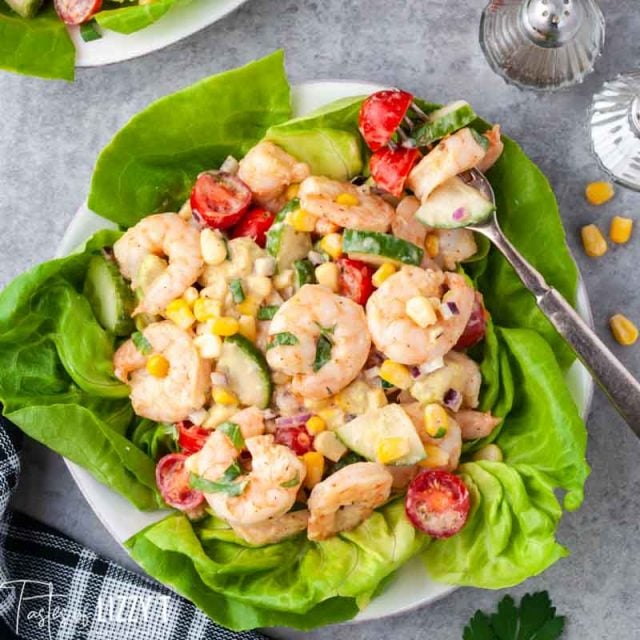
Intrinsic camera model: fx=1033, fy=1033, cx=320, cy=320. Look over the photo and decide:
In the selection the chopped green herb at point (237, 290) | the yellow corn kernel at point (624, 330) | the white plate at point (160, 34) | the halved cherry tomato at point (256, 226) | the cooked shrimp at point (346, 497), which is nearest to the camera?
the cooked shrimp at point (346, 497)

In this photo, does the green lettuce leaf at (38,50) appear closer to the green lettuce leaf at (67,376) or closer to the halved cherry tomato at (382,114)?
the green lettuce leaf at (67,376)

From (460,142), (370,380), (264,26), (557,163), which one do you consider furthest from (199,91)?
(557,163)

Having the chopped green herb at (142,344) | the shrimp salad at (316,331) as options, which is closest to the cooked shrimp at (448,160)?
the shrimp salad at (316,331)

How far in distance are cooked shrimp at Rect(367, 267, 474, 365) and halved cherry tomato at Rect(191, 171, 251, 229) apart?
1.69 feet

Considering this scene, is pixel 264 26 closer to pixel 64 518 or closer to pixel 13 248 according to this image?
pixel 13 248

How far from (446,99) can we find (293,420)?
4.08 ft

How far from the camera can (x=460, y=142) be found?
116 inches

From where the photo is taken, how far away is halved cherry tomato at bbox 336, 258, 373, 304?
3029mm

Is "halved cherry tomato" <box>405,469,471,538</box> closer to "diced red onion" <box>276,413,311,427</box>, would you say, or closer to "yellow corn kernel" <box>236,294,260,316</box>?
"diced red onion" <box>276,413,311,427</box>

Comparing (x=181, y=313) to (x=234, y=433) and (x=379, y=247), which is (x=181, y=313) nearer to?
(x=234, y=433)

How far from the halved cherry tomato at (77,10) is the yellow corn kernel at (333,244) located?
1094 millimetres

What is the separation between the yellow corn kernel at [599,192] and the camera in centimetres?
342

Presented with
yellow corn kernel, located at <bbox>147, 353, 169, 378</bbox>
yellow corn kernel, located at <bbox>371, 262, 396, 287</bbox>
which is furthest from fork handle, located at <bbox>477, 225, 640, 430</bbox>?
yellow corn kernel, located at <bbox>147, 353, 169, 378</bbox>

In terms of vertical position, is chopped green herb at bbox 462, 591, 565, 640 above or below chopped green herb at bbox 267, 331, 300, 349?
below
